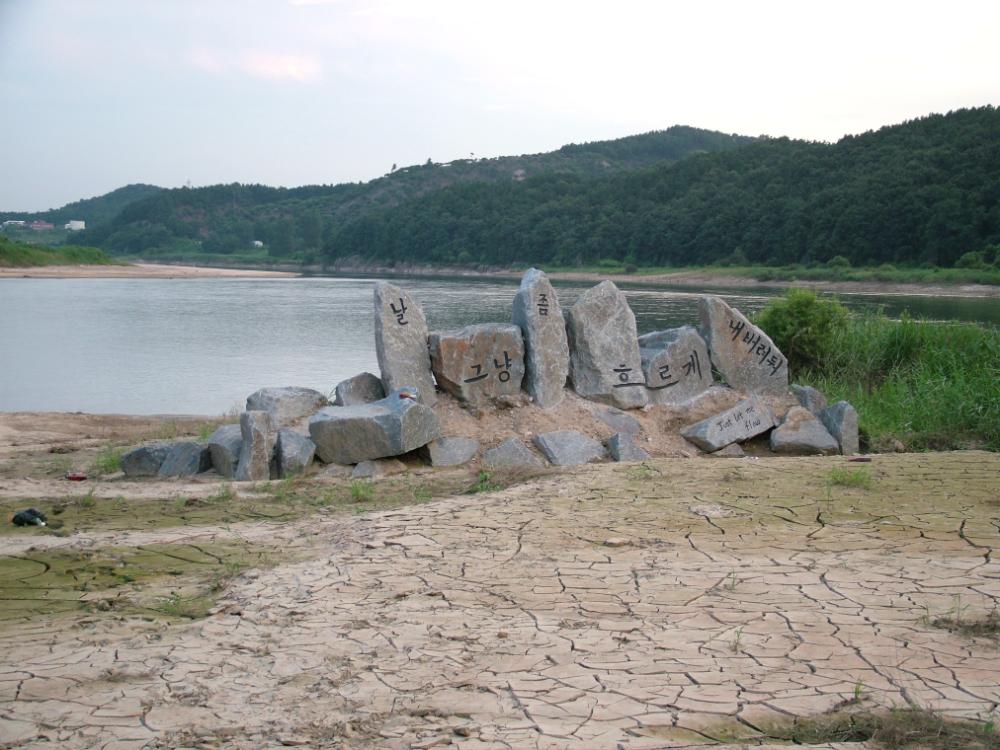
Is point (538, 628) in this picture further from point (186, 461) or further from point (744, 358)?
point (744, 358)

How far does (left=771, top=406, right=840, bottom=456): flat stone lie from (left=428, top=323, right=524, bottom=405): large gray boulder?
2.72 m

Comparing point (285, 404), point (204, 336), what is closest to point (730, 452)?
point (285, 404)

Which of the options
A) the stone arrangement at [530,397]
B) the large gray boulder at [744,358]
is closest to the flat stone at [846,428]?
the stone arrangement at [530,397]

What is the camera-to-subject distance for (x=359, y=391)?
926 centimetres

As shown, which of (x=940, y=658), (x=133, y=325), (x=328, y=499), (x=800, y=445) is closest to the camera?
(x=940, y=658)

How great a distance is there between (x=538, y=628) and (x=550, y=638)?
0.45ft

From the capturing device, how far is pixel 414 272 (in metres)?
66.1

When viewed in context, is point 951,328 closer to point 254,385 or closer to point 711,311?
point 711,311

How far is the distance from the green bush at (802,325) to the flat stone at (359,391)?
222 inches

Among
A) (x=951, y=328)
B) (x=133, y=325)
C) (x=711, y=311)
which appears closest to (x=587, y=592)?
(x=711, y=311)

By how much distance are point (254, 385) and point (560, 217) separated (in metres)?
42.7

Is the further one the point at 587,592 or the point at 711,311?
the point at 711,311

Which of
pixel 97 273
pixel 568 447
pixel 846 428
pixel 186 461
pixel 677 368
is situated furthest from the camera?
pixel 97 273

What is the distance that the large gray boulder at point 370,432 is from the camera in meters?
8.19
